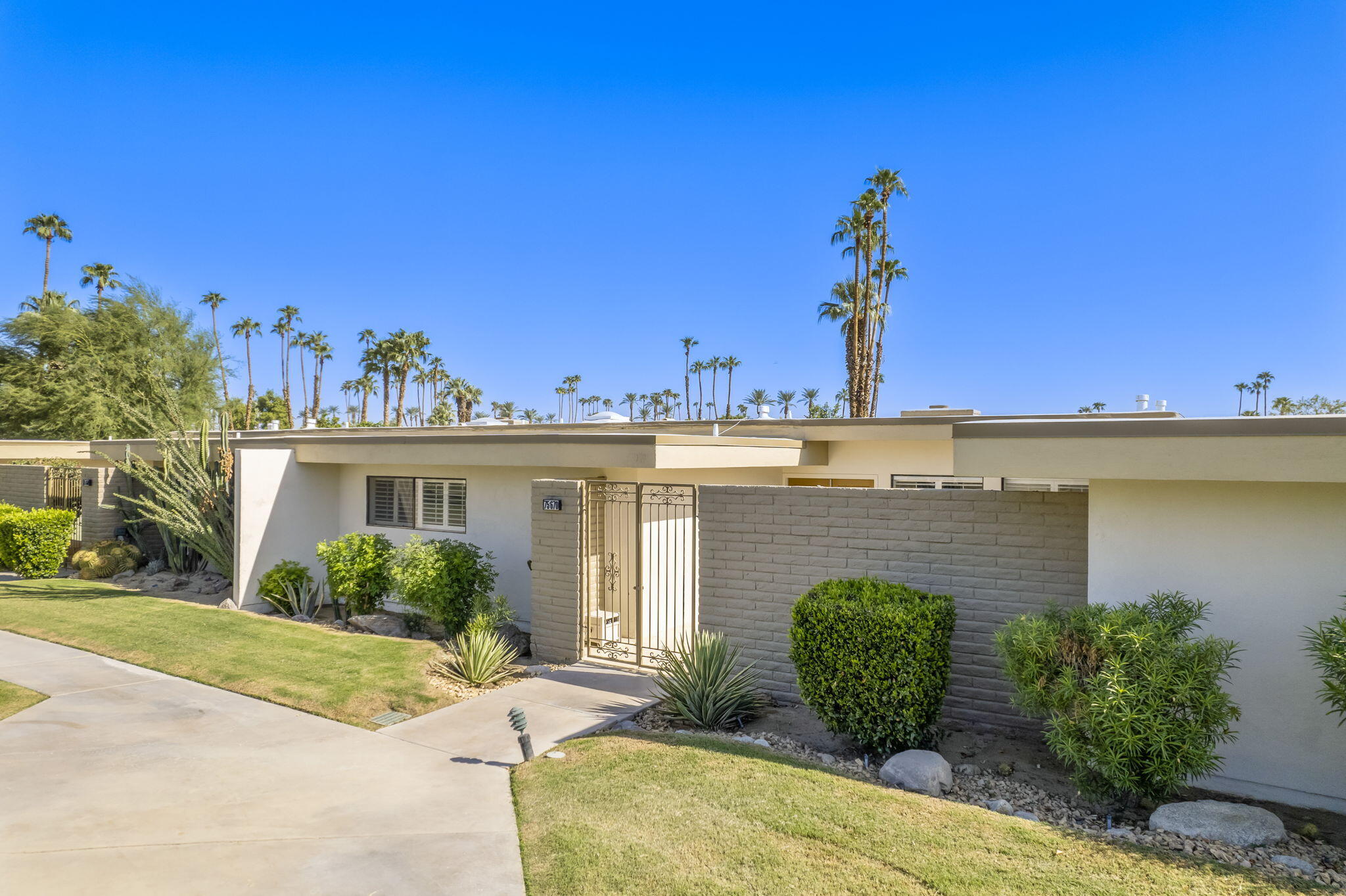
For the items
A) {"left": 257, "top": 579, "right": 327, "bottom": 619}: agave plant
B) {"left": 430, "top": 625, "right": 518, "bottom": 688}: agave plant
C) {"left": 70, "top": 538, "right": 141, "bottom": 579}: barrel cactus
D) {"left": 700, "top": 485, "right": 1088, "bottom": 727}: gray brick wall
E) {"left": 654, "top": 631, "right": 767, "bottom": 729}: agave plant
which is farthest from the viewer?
{"left": 70, "top": 538, "right": 141, "bottom": 579}: barrel cactus

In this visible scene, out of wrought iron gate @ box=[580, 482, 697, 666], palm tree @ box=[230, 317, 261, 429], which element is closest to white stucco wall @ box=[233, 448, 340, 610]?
wrought iron gate @ box=[580, 482, 697, 666]

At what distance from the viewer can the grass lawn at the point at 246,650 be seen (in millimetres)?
8555

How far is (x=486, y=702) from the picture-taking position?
8.41 meters

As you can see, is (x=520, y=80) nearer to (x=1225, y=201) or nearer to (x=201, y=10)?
(x=201, y=10)

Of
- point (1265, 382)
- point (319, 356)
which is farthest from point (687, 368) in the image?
point (1265, 382)

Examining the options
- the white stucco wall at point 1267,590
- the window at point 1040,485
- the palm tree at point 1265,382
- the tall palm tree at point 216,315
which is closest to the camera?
the white stucco wall at point 1267,590

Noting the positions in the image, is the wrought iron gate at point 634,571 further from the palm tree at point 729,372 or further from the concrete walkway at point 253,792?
the palm tree at point 729,372

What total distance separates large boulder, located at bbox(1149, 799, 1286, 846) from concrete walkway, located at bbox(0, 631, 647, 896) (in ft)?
14.6

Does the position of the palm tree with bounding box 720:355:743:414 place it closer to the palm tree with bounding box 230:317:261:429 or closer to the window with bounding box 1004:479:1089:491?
the palm tree with bounding box 230:317:261:429

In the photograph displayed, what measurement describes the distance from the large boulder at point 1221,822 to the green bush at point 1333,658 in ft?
2.87

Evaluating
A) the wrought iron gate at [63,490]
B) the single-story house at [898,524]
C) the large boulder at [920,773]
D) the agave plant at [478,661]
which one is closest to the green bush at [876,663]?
the large boulder at [920,773]

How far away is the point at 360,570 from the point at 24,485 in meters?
13.2

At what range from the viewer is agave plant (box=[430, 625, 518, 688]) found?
9188mm

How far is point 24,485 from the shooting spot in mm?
19188
